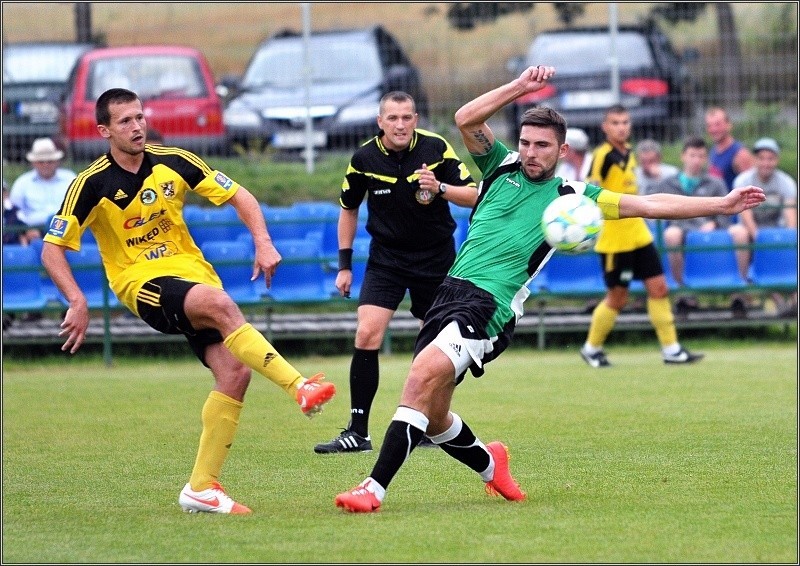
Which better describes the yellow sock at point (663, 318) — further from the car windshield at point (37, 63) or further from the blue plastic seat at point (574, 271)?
the car windshield at point (37, 63)

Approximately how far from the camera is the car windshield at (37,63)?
1697 cm

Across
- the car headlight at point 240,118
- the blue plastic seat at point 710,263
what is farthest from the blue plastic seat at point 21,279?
the blue plastic seat at point 710,263

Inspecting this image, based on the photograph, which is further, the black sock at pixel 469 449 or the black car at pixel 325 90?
the black car at pixel 325 90

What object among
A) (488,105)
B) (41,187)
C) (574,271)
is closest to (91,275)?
(41,187)

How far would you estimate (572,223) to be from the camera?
6.39 metres

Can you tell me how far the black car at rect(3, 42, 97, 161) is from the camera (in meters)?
16.7

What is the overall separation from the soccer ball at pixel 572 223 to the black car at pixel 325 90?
10304 millimetres

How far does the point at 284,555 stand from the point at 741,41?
12932 mm

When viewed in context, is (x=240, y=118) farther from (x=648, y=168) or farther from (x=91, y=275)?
(x=648, y=168)

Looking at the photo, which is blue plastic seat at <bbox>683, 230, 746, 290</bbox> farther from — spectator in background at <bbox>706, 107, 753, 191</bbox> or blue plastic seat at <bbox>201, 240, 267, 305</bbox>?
blue plastic seat at <bbox>201, 240, 267, 305</bbox>

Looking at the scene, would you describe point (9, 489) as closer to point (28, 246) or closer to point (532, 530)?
point (532, 530)

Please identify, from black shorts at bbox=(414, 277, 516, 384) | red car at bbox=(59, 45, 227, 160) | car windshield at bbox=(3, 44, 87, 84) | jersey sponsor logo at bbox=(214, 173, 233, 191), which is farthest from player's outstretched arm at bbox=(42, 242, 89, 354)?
car windshield at bbox=(3, 44, 87, 84)

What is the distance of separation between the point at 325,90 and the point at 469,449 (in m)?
10.6

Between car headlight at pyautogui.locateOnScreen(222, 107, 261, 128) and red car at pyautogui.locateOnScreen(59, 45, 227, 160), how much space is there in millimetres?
95
